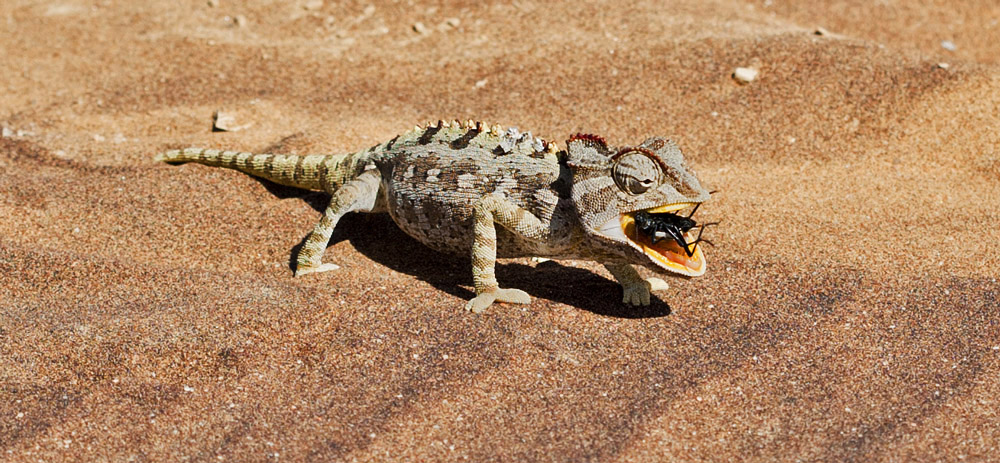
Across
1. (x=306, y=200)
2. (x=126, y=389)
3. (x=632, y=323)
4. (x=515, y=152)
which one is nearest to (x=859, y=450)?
(x=632, y=323)

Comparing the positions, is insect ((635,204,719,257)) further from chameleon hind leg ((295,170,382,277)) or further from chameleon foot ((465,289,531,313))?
chameleon hind leg ((295,170,382,277))

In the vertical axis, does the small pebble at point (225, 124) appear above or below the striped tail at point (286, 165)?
below

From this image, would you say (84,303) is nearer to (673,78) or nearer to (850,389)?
(850,389)

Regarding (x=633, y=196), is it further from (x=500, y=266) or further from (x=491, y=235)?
(x=500, y=266)

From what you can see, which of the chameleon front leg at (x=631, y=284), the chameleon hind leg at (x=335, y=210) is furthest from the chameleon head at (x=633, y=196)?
the chameleon hind leg at (x=335, y=210)

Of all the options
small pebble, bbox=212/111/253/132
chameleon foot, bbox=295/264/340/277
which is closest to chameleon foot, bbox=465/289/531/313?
chameleon foot, bbox=295/264/340/277

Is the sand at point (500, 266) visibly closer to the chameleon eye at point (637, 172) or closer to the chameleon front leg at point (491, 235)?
the chameleon front leg at point (491, 235)

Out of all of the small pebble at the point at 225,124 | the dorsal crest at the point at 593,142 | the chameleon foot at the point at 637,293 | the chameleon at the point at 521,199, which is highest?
the dorsal crest at the point at 593,142
